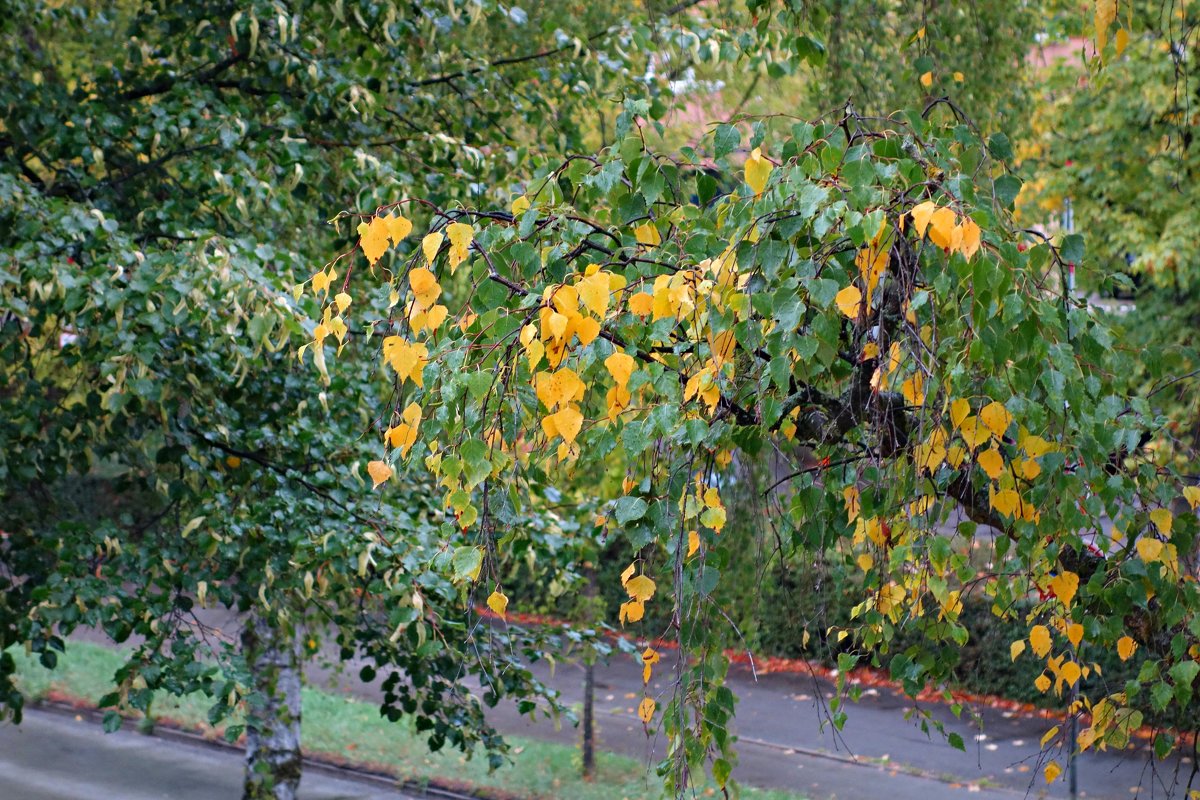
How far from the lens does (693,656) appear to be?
2.92 meters

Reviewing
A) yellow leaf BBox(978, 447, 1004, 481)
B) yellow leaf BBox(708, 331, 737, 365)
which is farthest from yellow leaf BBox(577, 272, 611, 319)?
yellow leaf BBox(978, 447, 1004, 481)

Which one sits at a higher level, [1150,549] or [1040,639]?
[1150,549]

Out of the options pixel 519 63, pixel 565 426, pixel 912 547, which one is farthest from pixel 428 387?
pixel 519 63

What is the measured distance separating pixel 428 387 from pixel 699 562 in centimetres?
71

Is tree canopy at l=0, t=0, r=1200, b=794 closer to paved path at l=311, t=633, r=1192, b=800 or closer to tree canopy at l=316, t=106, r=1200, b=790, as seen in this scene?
tree canopy at l=316, t=106, r=1200, b=790

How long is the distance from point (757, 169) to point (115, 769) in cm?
978

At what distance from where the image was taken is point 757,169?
253 cm

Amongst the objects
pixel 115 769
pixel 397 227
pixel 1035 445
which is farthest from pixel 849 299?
pixel 115 769

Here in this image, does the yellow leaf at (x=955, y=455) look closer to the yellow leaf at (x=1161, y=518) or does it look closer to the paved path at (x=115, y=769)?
the yellow leaf at (x=1161, y=518)

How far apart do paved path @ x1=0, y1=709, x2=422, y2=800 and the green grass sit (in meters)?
0.40

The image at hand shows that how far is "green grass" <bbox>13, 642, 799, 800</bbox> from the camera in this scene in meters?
9.02

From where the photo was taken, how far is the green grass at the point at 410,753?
9023 millimetres

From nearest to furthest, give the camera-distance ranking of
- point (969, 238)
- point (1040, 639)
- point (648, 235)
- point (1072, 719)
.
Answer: point (969, 238) < point (1040, 639) < point (648, 235) < point (1072, 719)

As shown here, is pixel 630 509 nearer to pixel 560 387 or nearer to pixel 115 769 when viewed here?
pixel 560 387
